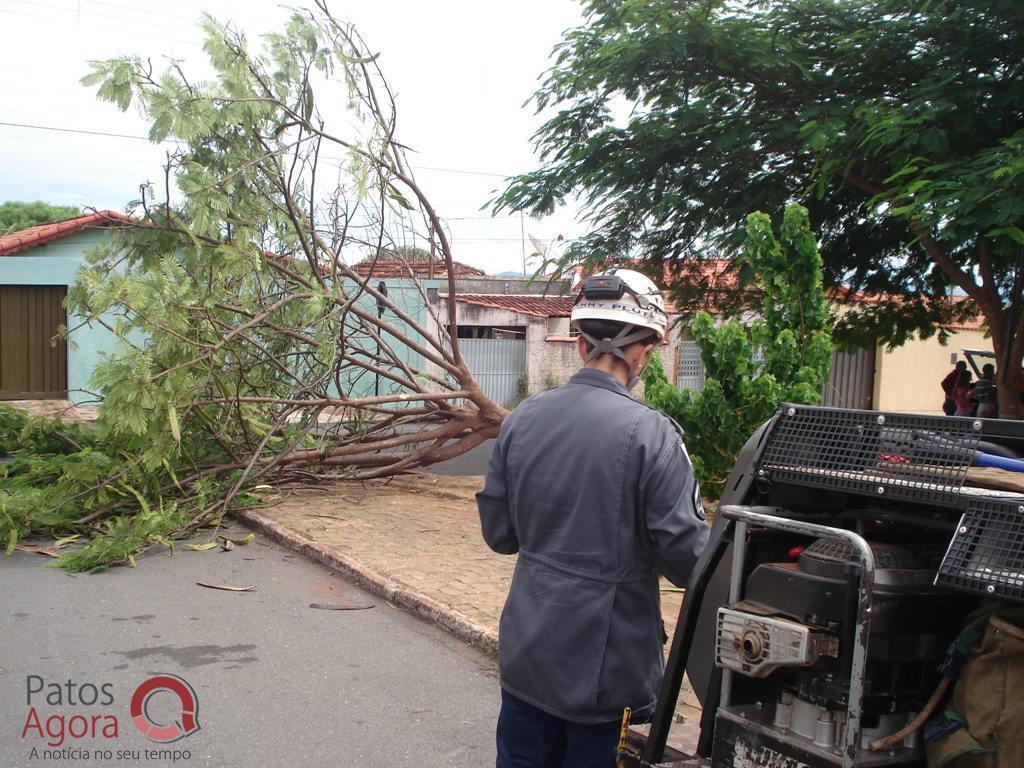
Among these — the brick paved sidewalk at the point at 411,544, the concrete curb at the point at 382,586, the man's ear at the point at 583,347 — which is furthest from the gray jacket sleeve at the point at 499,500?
the concrete curb at the point at 382,586

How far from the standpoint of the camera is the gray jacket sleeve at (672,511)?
2.50 m

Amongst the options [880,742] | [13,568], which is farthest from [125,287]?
[880,742]

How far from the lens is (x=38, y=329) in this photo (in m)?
20.3

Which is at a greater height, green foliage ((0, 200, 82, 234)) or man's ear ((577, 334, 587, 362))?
green foliage ((0, 200, 82, 234))

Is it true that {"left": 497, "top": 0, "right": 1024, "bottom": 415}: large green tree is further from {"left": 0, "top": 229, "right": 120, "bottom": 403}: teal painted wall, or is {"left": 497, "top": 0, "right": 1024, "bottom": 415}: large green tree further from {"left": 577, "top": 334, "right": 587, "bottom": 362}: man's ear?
{"left": 0, "top": 229, "right": 120, "bottom": 403}: teal painted wall

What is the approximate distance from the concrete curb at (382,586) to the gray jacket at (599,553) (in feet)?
9.63

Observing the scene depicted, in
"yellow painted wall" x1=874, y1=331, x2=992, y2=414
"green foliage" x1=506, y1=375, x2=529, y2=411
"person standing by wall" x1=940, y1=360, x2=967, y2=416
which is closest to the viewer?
"person standing by wall" x1=940, y1=360, x2=967, y2=416

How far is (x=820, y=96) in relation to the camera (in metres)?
11.3

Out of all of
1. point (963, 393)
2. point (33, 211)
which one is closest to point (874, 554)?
point (963, 393)

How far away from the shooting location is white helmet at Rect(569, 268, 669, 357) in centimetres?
266

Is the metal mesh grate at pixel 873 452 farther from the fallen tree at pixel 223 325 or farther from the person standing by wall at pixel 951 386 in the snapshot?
the person standing by wall at pixel 951 386

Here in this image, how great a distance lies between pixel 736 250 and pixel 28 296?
15.6 metres

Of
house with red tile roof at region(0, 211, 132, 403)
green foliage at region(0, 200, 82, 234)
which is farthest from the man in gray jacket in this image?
green foliage at region(0, 200, 82, 234)
